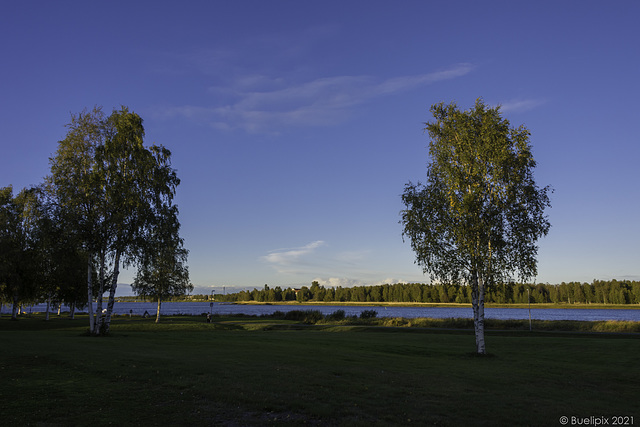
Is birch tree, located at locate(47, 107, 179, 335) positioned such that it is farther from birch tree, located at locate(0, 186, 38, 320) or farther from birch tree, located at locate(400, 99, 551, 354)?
birch tree, located at locate(400, 99, 551, 354)

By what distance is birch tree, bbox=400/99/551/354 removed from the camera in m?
28.1

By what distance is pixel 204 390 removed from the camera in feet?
43.0

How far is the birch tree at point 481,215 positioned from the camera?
28.1 meters

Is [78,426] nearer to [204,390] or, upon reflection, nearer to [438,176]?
[204,390]

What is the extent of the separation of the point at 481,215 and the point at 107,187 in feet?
98.7

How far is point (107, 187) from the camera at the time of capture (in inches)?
1411

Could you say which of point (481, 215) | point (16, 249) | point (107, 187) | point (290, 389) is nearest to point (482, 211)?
point (481, 215)

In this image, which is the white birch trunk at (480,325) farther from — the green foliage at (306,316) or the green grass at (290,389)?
the green foliage at (306,316)

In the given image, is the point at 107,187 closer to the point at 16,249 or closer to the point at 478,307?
the point at 16,249

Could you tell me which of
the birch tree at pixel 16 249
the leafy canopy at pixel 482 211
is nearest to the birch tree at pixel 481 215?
the leafy canopy at pixel 482 211

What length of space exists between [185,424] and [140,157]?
1275 inches

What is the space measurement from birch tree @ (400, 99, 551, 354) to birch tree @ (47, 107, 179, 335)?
23.3 metres

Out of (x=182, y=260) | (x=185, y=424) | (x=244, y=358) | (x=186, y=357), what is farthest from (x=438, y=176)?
(x=182, y=260)

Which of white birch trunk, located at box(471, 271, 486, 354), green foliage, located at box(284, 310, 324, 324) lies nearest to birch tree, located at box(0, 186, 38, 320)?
green foliage, located at box(284, 310, 324, 324)
